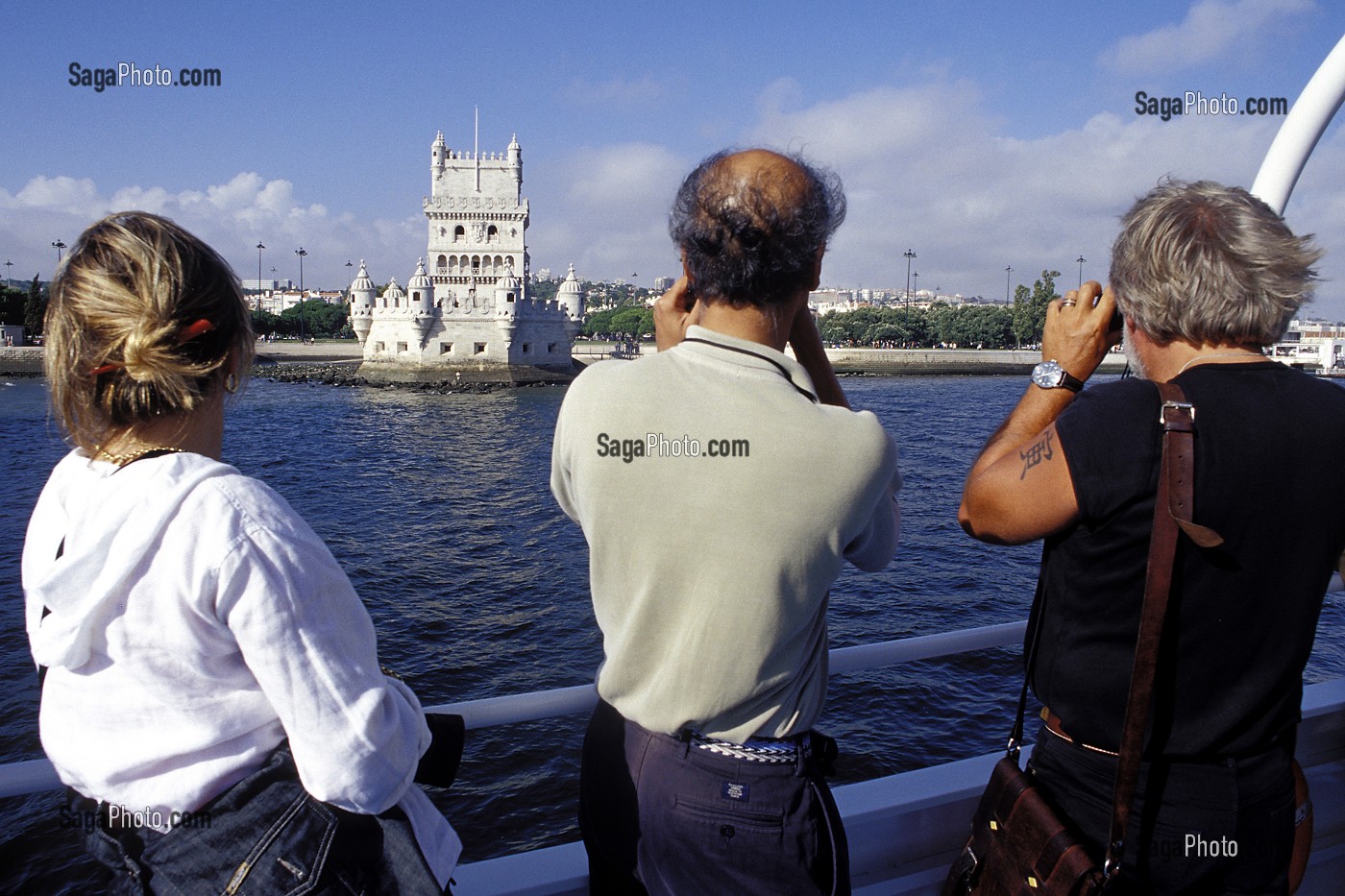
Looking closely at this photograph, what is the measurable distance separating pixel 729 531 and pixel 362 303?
5303 cm

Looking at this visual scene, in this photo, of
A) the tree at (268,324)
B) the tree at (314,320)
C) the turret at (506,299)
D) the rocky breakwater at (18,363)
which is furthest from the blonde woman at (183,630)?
the tree at (314,320)

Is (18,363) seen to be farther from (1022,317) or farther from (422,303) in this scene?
(1022,317)

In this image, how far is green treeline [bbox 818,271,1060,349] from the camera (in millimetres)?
80938

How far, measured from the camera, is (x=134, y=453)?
3.89ft

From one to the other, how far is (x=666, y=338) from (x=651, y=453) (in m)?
0.32

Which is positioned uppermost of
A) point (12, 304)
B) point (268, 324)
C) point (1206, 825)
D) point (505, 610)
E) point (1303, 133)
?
point (12, 304)

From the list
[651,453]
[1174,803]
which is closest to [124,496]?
[651,453]

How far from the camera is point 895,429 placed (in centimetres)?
3244

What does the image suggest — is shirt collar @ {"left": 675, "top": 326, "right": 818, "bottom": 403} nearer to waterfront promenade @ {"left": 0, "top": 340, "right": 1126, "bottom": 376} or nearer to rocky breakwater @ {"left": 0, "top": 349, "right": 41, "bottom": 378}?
rocky breakwater @ {"left": 0, "top": 349, "right": 41, "bottom": 378}

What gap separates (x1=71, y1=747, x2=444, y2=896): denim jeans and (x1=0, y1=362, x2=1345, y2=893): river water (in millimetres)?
550

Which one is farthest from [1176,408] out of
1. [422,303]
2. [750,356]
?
[422,303]

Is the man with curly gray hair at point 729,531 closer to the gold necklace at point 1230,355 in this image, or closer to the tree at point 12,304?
the gold necklace at point 1230,355

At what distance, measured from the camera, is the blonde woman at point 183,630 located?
111cm

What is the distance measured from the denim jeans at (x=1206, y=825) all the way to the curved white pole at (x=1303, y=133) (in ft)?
4.01
